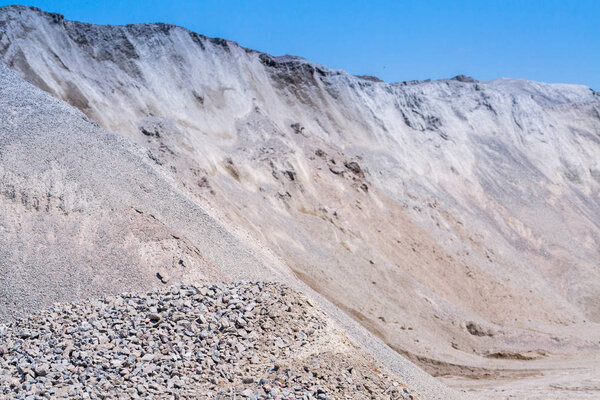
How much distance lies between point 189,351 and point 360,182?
872 inches

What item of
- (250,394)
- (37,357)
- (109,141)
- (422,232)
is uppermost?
(422,232)

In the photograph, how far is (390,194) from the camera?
34188 millimetres

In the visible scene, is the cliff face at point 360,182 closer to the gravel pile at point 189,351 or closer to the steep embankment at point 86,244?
the steep embankment at point 86,244

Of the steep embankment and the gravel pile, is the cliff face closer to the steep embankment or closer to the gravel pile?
the steep embankment

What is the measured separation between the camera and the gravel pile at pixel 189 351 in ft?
34.8

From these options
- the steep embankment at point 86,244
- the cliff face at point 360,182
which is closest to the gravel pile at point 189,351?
the steep embankment at point 86,244

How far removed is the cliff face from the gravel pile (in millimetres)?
8999

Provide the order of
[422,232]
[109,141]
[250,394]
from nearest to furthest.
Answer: [250,394] < [109,141] < [422,232]

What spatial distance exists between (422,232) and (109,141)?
16.8 metres

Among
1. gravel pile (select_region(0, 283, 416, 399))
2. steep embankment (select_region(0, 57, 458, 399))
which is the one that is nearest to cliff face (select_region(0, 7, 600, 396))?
steep embankment (select_region(0, 57, 458, 399))

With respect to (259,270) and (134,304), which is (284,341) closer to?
(134,304)

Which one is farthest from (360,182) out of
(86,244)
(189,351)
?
(189,351)

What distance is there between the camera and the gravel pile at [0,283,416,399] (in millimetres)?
10594

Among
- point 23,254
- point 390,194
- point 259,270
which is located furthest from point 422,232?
point 23,254
